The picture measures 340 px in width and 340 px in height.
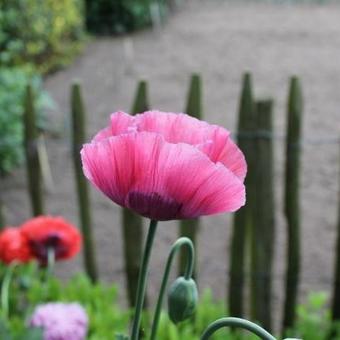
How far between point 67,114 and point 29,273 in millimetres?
4530

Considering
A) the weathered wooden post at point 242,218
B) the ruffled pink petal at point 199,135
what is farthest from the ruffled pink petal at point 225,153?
the weathered wooden post at point 242,218

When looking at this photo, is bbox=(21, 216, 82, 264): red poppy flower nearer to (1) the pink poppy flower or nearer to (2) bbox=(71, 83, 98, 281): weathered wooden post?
(2) bbox=(71, 83, 98, 281): weathered wooden post

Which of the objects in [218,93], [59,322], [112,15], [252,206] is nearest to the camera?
[59,322]

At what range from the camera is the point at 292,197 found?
2.65m

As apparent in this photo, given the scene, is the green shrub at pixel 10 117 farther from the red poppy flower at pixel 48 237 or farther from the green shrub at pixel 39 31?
the red poppy flower at pixel 48 237

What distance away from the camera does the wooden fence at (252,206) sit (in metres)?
2.47

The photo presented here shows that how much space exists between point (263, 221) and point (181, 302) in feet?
6.54

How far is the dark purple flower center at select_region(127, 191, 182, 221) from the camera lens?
0.55m

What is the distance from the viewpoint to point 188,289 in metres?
0.66

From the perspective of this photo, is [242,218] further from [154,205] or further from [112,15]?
[112,15]

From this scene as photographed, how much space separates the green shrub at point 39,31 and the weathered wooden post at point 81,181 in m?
3.92

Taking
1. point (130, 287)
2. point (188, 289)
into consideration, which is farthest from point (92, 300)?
point (188, 289)

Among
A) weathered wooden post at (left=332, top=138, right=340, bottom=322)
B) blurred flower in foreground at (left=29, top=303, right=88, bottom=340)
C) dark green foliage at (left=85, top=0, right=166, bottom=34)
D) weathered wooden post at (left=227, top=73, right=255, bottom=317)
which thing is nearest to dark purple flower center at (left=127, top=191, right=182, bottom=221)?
blurred flower in foreground at (left=29, top=303, right=88, bottom=340)

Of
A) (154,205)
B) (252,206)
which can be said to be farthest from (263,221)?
(154,205)
